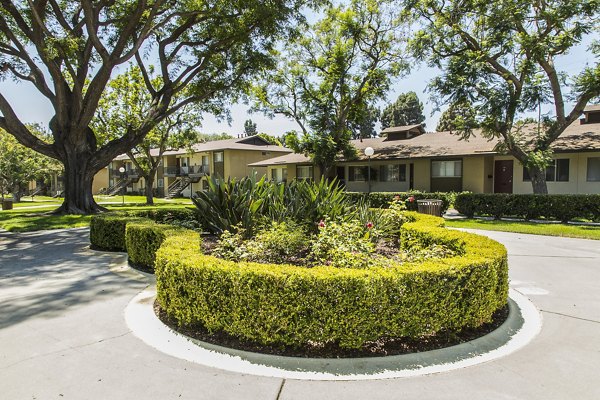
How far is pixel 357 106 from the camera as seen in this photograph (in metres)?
24.1

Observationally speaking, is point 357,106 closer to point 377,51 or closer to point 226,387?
point 377,51

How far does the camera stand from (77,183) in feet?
56.3

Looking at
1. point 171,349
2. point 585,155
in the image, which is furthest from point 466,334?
point 585,155

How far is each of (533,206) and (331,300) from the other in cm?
1463

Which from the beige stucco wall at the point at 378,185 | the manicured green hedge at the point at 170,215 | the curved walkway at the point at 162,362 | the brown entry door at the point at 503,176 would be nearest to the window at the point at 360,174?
the beige stucco wall at the point at 378,185

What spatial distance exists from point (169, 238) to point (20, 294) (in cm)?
206

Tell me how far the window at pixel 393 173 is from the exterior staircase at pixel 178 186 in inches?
927

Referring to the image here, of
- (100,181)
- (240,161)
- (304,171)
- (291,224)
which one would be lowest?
(291,224)

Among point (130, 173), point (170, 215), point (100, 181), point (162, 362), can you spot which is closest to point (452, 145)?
point (170, 215)

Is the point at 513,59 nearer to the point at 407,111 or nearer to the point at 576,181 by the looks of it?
the point at 576,181

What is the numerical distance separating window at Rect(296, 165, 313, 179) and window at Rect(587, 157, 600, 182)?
55.0 ft

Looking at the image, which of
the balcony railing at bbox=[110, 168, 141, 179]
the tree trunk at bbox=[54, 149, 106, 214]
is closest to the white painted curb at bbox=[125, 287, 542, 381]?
the tree trunk at bbox=[54, 149, 106, 214]

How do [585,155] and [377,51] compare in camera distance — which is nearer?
[585,155]

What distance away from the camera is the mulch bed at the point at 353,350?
11.2 ft
